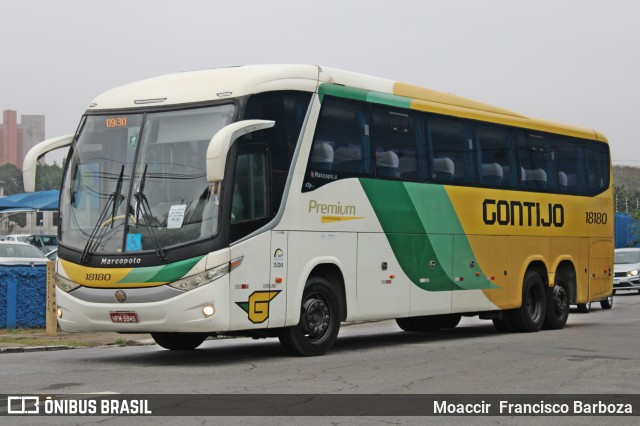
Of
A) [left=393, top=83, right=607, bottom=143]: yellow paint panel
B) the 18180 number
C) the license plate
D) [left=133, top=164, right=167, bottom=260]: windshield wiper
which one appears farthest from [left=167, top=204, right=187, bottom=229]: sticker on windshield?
the 18180 number

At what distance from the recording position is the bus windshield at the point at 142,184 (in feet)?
45.6

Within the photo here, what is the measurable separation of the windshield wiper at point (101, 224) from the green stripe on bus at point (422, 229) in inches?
147

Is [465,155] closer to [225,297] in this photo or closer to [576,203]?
[576,203]

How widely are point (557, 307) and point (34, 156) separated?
1132cm

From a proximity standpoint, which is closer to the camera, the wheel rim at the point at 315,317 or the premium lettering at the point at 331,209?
the wheel rim at the point at 315,317

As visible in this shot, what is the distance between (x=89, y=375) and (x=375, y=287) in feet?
17.3

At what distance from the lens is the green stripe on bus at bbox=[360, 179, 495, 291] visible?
16.9 m

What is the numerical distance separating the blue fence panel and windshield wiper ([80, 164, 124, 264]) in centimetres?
719

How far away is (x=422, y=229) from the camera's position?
17906 millimetres

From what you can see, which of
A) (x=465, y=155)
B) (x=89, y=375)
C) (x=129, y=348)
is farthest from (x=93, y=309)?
(x=465, y=155)

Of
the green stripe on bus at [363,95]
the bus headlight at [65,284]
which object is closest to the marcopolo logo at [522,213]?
the green stripe on bus at [363,95]

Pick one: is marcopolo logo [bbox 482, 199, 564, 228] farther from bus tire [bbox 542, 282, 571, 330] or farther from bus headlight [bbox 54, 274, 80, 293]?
bus headlight [bbox 54, 274, 80, 293]

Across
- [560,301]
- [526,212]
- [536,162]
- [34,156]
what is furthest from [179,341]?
[560,301]

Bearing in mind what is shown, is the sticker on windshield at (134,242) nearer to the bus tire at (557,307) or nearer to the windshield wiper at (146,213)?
the windshield wiper at (146,213)
